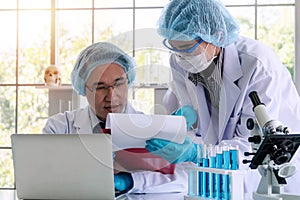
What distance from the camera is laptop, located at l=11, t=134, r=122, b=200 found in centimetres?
131

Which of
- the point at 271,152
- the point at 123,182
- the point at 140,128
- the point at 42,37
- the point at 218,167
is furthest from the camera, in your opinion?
the point at 42,37

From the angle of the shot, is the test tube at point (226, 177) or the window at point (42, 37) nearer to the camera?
the test tube at point (226, 177)

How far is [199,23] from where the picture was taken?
171 centimetres

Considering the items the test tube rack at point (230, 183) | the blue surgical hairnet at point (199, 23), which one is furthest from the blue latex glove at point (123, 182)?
the blue surgical hairnet at point (199, 23)

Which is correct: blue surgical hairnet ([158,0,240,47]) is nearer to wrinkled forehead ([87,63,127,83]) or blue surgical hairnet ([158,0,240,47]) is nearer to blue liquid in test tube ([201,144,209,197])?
wrinkled forehead ([87,63,127,83])

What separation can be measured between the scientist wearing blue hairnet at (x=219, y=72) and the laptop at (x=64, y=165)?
1.61 ft

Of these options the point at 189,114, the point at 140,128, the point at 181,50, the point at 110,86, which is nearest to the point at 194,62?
the point at 181,50

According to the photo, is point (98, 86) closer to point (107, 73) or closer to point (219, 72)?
point (107, 73)

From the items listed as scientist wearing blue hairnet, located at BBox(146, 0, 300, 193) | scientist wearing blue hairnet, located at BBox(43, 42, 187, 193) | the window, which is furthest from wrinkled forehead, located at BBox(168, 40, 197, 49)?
the window

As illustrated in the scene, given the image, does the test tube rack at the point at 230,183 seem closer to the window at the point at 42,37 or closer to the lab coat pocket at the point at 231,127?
the lab coat pocket at the point at 231,127

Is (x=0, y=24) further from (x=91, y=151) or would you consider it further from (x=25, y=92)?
(x=91, y=151)

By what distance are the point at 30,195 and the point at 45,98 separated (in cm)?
307

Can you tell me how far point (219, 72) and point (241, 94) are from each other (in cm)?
13

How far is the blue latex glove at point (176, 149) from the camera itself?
4.72 ft
